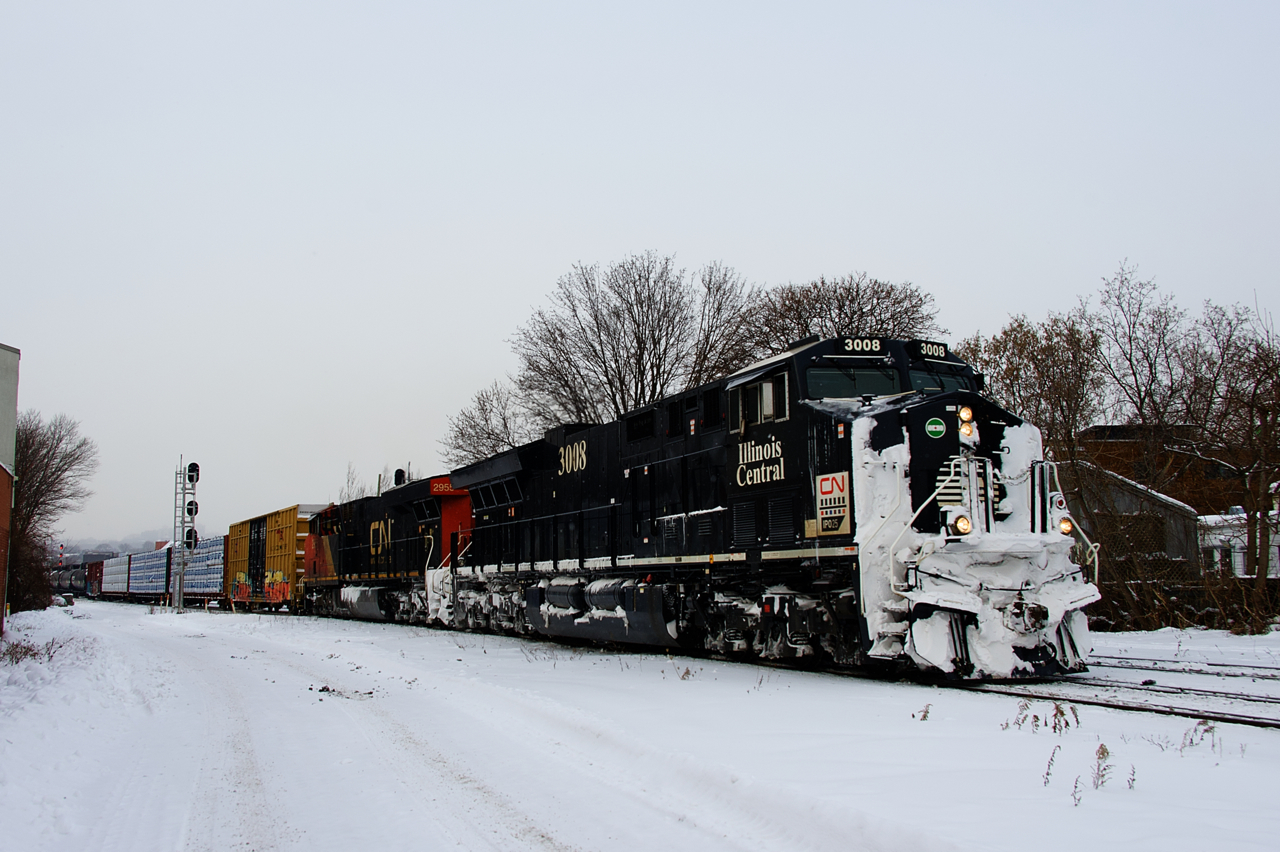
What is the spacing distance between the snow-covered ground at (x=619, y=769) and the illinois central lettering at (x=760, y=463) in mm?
2207

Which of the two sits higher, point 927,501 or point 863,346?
point 863,346

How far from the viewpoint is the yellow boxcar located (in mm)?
31922

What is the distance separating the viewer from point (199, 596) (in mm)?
46219

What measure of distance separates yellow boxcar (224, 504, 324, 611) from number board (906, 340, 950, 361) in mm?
25347

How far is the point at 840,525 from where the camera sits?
9344mm

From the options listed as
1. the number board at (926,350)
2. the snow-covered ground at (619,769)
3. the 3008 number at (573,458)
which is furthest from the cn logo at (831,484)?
the 3008 number at (573,458)

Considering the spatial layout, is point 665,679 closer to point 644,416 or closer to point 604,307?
point 644,416

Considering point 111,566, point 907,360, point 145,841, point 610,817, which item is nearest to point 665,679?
point 907,360

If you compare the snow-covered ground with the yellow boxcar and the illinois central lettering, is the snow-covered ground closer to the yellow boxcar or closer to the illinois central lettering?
the illinois central lettering

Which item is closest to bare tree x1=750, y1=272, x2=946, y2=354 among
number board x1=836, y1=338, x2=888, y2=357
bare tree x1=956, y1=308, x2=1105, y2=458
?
bare tree x1=956, y1=308, x2=1105, y2=458

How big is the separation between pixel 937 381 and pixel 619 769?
6344mm

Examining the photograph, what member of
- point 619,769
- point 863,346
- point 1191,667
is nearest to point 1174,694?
point 1191,667

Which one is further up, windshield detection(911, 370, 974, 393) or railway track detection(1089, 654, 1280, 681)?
windshield detection(911, 370, 974, 393)

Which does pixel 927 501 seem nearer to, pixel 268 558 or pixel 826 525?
pixel 826 525
